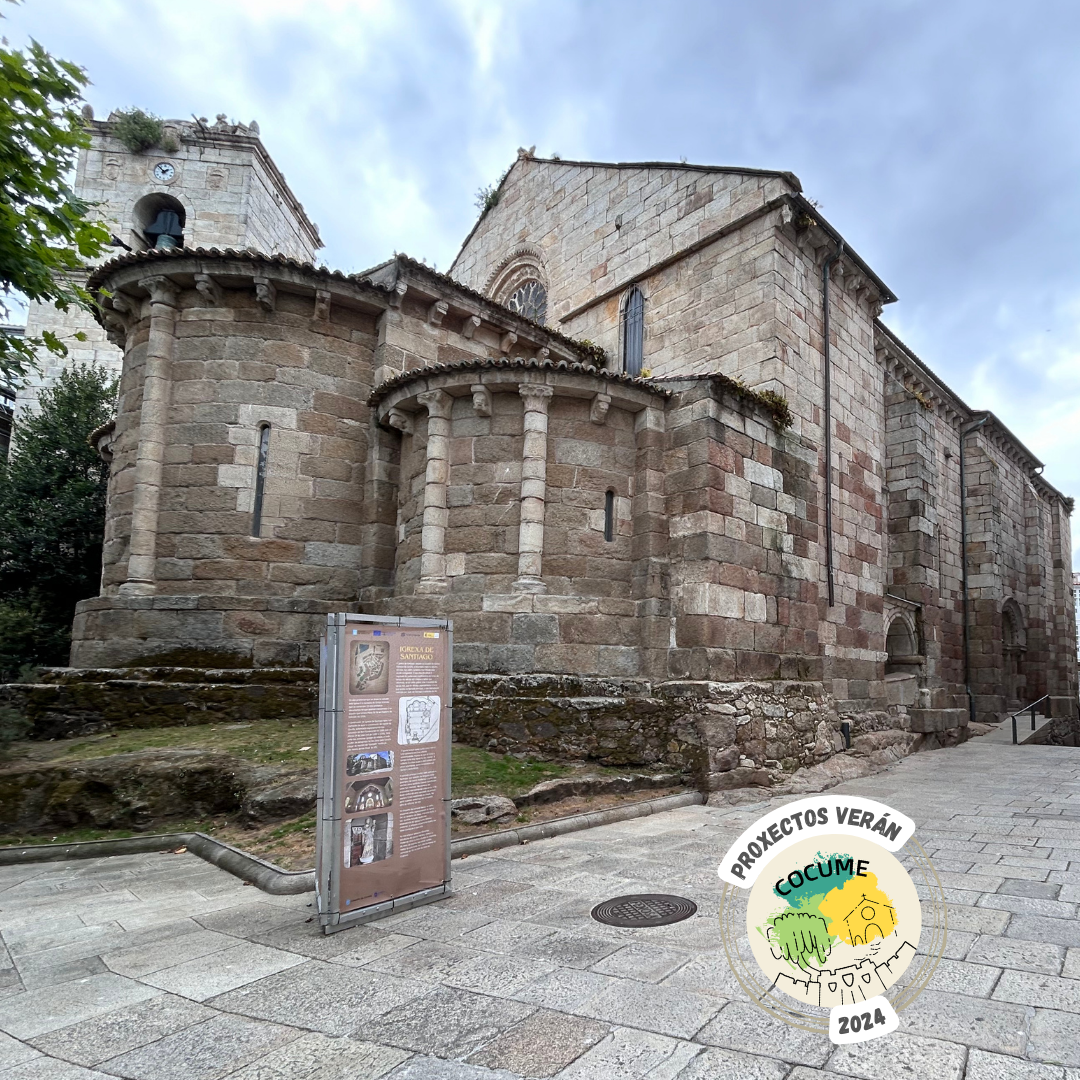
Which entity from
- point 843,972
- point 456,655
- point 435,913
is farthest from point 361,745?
point 456,655

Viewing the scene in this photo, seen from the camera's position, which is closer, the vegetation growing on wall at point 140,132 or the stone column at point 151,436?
the stone column at point 151,436

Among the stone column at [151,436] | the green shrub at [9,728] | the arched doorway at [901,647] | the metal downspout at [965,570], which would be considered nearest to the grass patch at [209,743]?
the green shrub at [9,728]

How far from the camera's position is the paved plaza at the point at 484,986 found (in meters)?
2.73

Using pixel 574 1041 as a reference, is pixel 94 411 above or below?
above

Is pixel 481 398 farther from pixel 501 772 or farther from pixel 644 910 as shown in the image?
pixel 644 910

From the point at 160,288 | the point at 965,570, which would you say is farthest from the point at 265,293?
the point at 965,570

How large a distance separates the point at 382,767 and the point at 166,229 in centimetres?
2210

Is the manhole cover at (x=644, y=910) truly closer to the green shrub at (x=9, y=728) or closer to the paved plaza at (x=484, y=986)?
the paved plaza at (x=484, y=986)

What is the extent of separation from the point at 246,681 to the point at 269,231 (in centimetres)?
1810

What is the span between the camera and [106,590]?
1029 cm

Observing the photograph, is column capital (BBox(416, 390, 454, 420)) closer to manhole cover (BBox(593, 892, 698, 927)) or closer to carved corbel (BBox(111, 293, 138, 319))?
carved corbel (BBox(111, 293, 138, 319))

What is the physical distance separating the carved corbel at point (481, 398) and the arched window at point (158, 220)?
16380 mm

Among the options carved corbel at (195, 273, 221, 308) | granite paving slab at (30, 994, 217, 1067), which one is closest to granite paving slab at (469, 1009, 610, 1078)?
granite paving slab at (30, 994, 217, 1067)

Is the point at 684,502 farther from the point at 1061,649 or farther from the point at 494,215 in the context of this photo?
the point at 1061,649
